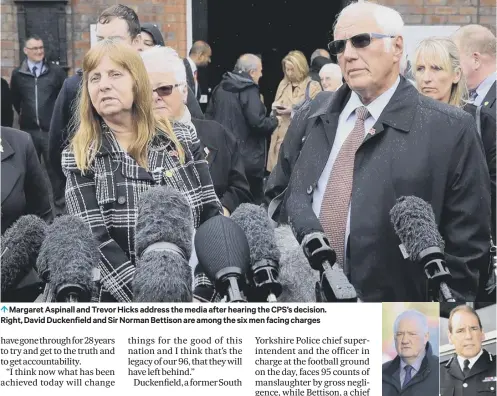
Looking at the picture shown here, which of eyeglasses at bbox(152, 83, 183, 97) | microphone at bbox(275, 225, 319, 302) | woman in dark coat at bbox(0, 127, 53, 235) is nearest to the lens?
microphone at bbox(275, 225, 319, 302)

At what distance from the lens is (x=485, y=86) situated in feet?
10.4

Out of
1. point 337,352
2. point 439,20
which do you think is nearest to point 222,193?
point 337,352

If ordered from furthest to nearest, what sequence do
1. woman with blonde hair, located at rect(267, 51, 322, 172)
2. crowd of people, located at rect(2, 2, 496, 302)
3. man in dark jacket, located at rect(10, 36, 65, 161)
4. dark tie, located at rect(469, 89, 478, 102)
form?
woman with blonde hair, located at rect(267, 51, 322, 172)
man in dark jacket, located at rect(10, 36, 65, 161)
dark tie, located at rect(469, 89, 478, 102)
crowd of people, located at rect(2, 2, 496, 302)

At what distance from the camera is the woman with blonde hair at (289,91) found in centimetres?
524

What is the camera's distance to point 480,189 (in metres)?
2.44

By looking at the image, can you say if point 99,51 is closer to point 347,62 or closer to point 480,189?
point 347,62

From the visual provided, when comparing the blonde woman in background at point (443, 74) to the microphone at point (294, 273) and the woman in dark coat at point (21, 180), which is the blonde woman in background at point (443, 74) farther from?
the woman in dark coat at point (21, 180)

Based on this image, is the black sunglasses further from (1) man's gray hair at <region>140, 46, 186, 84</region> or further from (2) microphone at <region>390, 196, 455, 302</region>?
(1) man's gray hair at <region>140, 46, 186, 84</region>

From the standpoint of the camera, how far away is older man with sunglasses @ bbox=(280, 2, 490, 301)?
242cm

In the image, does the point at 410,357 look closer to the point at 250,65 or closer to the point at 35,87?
the point at 35,87

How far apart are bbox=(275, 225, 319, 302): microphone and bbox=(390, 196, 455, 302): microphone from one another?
213 mm

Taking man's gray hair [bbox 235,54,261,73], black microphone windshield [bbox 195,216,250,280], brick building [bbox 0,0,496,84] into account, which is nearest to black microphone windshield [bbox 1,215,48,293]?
black microphone windshield [bbox 195,216,250,280]

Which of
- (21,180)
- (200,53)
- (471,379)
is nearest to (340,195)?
(471,379)

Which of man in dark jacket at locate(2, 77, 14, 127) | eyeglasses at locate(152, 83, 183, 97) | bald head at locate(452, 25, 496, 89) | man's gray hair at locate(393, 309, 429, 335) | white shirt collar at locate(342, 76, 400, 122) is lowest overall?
man's gray hair at locate(393, 309, 429, 335)
